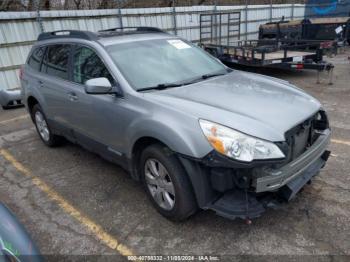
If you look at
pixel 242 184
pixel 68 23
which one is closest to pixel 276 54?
pixel 68 23

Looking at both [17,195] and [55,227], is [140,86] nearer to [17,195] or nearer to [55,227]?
[55,227]

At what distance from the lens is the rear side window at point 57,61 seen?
4.10 meters

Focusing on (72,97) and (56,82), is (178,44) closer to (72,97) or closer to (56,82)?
(72,97)

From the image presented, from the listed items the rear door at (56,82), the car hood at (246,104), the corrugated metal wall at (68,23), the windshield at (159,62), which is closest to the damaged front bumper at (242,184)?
the car hood at (246,104)

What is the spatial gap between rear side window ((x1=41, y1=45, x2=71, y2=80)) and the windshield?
96 cm

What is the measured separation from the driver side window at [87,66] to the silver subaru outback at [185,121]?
0.04 feet

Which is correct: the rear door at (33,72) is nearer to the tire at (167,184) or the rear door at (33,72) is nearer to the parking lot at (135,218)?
the parking lot at (135,218)

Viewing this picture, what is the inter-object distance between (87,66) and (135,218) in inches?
72.7

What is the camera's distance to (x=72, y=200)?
142 inches

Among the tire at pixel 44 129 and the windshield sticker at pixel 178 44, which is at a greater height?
the windshield sticker at pixel 178 44

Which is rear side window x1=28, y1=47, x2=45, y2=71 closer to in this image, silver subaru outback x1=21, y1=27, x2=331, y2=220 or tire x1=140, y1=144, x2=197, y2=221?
silver subaru outback x1=21, y1=27, x2=331, y2=220

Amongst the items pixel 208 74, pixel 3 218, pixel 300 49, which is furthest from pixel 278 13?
pixel 3 218

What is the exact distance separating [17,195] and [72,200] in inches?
30.6

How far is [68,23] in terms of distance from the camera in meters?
9.41
